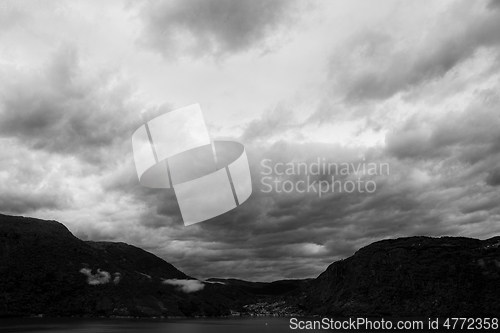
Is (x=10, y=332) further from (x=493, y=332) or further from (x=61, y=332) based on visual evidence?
(x=493, y=332)

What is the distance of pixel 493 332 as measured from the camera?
648 ft

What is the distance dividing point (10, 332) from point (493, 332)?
22977 centimetres

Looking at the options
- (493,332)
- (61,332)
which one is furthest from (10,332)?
(493,332)

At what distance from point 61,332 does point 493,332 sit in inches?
8203

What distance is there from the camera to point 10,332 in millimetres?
192125

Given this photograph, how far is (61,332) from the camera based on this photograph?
197750 mm

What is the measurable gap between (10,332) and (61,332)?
22168 millimetres
